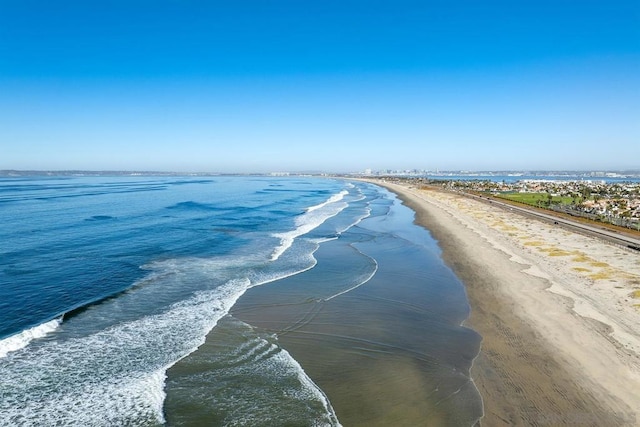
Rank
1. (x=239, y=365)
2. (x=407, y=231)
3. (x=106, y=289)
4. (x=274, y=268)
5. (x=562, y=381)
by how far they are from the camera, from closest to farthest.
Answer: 1. (x=562, y=381)
2. (x=239, y=365)
3. (x=106, y=289)
4. (x=274, y=268)
5. (x=407, y=231)

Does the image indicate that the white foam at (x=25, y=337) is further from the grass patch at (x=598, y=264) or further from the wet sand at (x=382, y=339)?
the grass patch at (x=598, y=264)

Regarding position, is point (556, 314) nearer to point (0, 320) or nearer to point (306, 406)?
point (306, 406)

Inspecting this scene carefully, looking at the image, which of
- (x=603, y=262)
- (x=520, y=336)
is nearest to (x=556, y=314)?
(x=520, y=336)

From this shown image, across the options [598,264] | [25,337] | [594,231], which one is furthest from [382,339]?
[594,231]

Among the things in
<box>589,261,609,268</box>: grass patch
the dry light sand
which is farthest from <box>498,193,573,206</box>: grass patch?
<box>589,261,609,268</box>: grass patch

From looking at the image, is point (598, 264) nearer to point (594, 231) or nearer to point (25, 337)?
point (594, 231)

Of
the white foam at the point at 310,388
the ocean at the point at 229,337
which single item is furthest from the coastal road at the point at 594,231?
the white foam at the point at 310,388
